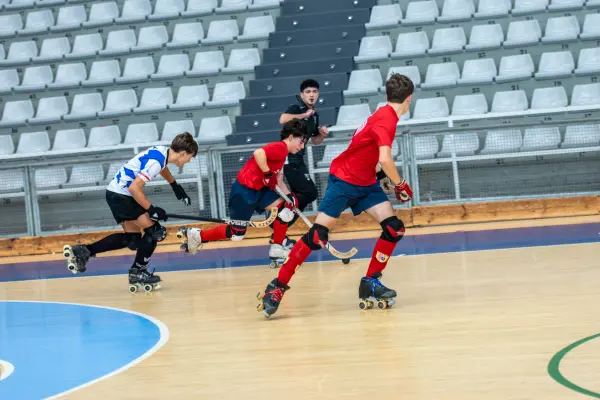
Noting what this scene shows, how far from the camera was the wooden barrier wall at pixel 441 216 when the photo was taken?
1233 centimetres

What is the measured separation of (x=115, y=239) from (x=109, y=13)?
893cm

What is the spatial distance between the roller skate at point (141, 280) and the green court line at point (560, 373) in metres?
4.69

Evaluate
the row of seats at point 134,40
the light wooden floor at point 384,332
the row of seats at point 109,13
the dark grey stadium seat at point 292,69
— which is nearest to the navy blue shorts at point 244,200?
the light wooden floor at point 384,332

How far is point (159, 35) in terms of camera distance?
16438mm

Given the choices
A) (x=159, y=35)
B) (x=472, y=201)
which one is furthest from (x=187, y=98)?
(x=472, y=201)

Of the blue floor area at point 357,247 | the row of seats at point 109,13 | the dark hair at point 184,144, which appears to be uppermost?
the row of seats at point 109,13

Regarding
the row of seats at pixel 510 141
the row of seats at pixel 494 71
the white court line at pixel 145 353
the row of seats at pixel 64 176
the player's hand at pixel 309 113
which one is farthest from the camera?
the row of seats at pixel 494 71

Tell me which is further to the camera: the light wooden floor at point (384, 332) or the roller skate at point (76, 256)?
the roller skate at point (76, 256)

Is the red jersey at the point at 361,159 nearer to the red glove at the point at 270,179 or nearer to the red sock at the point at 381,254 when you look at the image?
the red sock at the point at 381,254

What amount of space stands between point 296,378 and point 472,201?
25.2 ft

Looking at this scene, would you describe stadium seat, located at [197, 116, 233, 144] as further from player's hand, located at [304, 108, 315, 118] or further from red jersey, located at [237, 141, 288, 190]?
red jersey, located at [237, 141, 288, 190]

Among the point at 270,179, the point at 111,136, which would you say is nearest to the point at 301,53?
the point at 111,136

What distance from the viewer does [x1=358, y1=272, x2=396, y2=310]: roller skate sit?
23.3 feet

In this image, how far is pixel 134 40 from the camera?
16609mm
